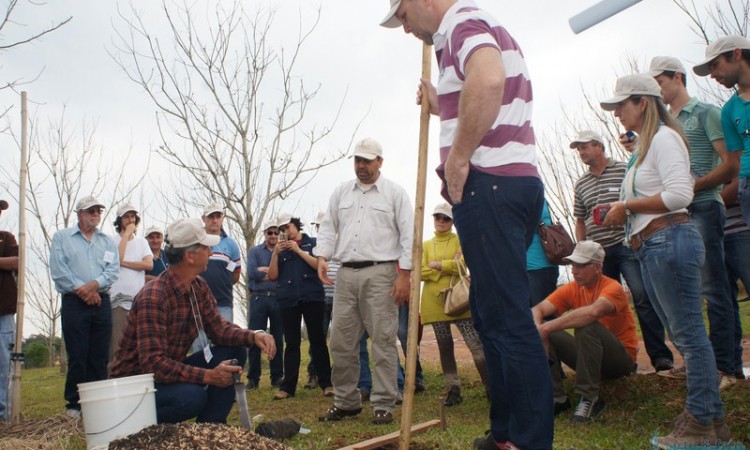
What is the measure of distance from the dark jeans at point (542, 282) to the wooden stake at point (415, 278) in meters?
2.99

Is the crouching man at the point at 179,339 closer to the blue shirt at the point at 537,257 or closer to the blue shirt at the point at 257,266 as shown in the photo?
the blue shirt at the point at 537,257

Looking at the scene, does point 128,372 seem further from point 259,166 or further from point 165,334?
point 259,166

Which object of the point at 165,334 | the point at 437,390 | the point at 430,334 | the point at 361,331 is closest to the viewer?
the point at 165,334

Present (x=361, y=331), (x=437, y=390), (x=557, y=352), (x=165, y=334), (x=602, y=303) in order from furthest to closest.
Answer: (x=437, y=390), (x=361, y=331), (x=557, y=352), (x=602, y=303), (x=165, y=334)

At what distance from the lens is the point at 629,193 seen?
3.98 metres

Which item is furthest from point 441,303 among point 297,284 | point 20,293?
point 20,293

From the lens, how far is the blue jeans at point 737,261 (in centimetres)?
459

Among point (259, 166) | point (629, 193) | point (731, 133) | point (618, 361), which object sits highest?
point (259, 166)

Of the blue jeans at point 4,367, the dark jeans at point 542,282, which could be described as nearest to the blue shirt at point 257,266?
the blue jeans at point 4,367

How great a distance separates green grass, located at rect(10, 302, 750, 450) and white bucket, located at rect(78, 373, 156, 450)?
107 cm

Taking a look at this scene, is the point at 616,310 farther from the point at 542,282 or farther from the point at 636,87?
the point at 636,87

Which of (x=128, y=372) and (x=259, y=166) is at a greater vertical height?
(x=259, y=166)

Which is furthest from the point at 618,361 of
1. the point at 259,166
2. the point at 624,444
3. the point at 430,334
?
the point at 430,334

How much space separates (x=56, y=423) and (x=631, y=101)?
18.3ft
